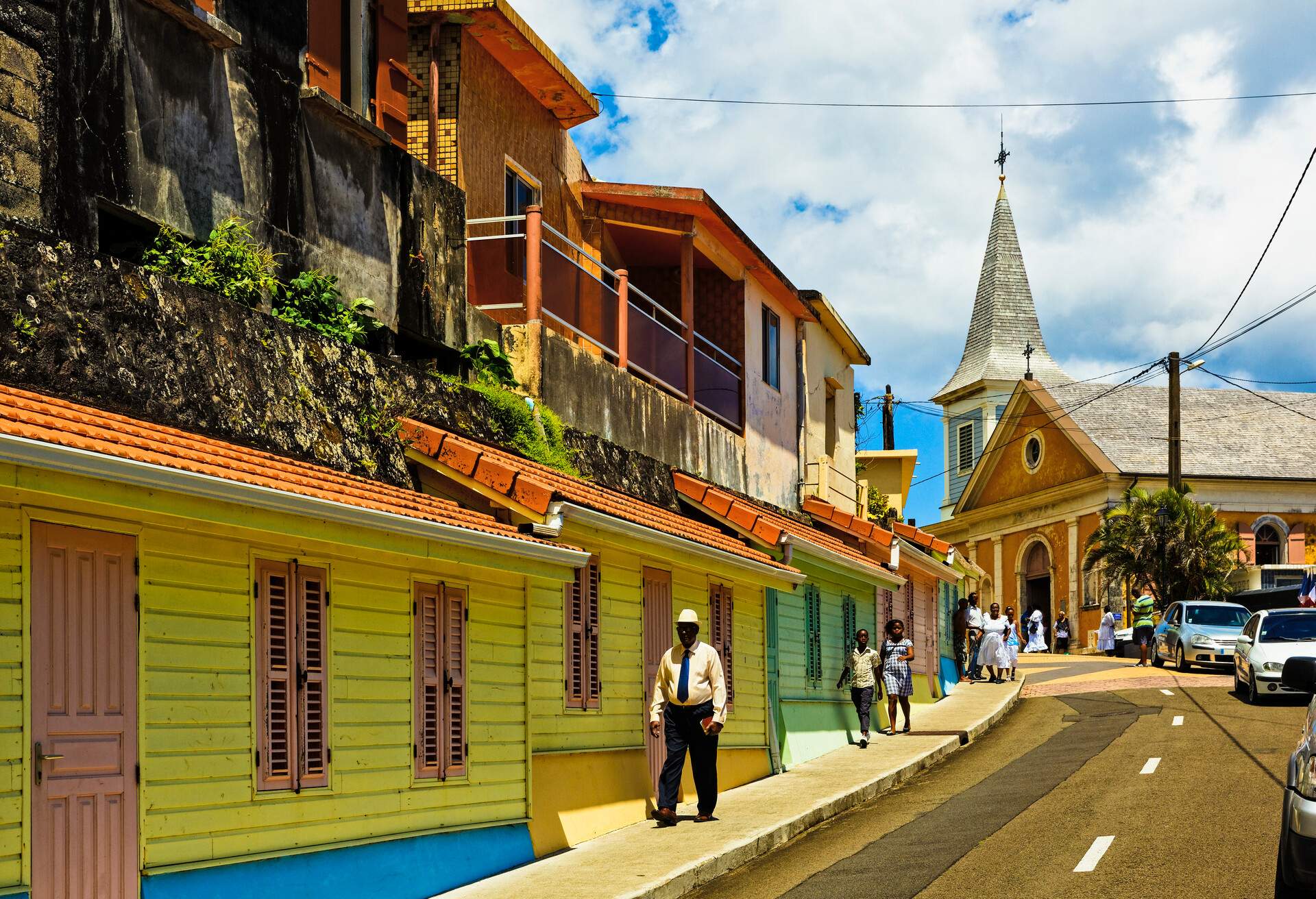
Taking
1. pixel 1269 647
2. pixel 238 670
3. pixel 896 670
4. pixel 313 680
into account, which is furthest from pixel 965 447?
pixel 238 670

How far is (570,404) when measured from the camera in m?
16.2

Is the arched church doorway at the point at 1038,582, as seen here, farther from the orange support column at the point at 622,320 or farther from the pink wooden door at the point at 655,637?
the pink wooden door at the point at 655,637

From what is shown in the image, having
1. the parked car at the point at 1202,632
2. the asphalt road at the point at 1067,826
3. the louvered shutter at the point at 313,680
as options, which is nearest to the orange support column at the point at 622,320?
the asphalt road at the point at 1067,826

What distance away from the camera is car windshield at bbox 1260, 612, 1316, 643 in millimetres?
24875

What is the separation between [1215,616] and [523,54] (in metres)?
20.9

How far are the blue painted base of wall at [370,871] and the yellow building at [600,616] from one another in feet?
2.65

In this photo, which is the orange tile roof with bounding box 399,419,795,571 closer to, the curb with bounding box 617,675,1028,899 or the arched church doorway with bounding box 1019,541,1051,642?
the curb with bounding box 617,675,1028,899

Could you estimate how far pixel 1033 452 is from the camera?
193 feet

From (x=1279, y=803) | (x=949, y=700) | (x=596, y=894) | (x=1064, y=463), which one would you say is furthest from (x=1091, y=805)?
(x=1064, y=463)

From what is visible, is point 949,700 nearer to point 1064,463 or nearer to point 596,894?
A: point 596,894

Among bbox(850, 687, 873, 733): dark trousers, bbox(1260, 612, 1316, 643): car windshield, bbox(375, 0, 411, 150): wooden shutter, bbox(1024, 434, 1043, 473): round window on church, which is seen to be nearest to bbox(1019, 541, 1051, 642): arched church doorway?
bbox(1024, 434, 1043, 473): round window on church

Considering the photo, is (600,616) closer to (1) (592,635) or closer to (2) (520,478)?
(1) (592,635)

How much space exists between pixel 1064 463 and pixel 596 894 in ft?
158

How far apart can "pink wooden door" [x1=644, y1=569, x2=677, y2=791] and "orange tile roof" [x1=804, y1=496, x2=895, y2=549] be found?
305 inches
